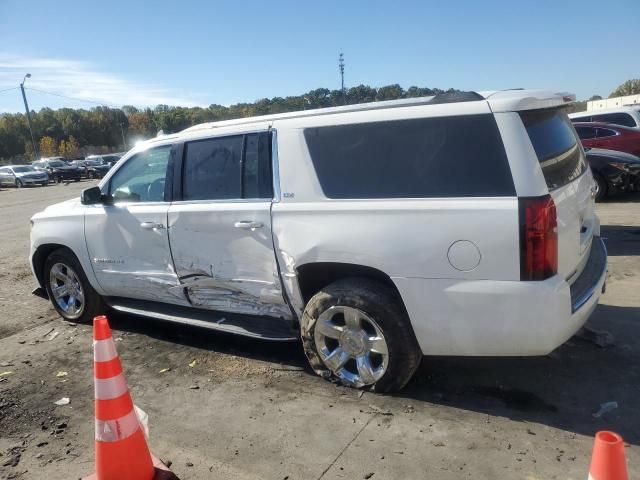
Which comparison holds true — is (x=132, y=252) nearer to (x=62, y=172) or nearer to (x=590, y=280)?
(x=590, y=280)

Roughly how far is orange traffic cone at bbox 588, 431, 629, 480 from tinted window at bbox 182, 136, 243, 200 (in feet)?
9.58

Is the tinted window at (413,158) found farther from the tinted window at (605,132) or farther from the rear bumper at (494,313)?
the tinted window at (605,132)

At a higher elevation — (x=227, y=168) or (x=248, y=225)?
(x=227, y=168)

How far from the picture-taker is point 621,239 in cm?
748

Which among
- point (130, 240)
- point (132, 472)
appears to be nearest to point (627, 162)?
point (130, 240)

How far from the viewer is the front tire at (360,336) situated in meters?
3.38

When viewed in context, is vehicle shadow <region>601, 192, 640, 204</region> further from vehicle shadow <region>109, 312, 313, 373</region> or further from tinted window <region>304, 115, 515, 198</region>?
tinted window <region>304, 115, 515, 198</region>

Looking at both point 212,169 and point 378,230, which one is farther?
point 212,169

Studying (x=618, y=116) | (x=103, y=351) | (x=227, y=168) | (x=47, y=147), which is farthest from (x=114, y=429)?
(x=47, y=147)

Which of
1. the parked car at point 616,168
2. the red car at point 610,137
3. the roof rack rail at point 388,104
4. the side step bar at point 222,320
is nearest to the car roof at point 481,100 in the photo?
the roof rack rail at point 388,104

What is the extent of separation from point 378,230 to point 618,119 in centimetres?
1209

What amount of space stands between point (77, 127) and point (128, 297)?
352 ft

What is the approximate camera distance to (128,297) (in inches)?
196

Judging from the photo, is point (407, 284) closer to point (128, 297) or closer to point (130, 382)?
point (130, 382)
